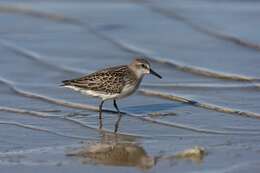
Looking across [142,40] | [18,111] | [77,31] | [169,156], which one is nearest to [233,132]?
[169,156]

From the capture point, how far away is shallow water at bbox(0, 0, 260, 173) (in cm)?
854

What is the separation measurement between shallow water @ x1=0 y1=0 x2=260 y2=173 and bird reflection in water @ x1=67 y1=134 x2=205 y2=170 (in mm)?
12

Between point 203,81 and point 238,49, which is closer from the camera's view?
point 203,81

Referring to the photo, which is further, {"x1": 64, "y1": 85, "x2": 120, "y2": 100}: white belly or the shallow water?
{"x1": 64, "y1": 85, "x2": 120, "y2": 100}: white belly

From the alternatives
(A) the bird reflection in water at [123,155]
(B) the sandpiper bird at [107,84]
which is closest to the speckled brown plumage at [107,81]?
(B) the sandpiper bird at [107,84]

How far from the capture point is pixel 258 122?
980 centimetres

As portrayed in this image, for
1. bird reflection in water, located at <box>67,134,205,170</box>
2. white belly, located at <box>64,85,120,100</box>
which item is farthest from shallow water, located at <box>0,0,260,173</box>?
white belly, located at <box>64,85,120,100</box>

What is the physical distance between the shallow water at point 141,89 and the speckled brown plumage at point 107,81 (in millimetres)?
303

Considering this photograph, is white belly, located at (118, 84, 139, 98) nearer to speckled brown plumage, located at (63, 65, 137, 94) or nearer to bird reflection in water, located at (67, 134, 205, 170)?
speckled brown plumage, located at (63, 65, 137, 94)

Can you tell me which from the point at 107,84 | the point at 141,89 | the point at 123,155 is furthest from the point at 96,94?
the point at 123,155

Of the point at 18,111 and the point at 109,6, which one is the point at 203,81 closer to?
the point at 18,111

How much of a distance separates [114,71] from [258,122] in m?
1.89

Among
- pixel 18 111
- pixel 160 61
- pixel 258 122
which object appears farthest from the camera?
pixel 160 61

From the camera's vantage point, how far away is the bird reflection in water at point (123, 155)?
27.2 ft
